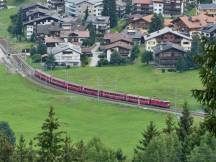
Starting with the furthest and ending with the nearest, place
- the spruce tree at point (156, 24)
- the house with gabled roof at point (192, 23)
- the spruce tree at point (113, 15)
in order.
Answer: the spruce tree at point (113, 15) → the spruce tree at point (156, 24) → the house with gabled roof at point (192, 23)

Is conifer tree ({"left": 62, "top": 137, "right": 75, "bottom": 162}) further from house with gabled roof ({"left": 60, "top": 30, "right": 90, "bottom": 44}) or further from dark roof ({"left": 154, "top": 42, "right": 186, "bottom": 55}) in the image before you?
house with gabled roof ({"left": 60, "top": 30, "right": 90, "bottom": 44})

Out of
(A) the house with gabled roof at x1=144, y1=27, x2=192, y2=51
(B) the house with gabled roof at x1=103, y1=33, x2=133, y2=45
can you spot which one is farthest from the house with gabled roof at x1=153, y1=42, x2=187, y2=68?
(B) the house with gabled roof at x1=103, y1=33, x2=133, y2=45

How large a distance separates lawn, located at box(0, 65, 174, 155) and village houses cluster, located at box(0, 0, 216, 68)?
8.16 metres

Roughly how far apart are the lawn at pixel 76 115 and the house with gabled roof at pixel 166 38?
10.6 metres

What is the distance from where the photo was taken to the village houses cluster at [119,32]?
43562 mm

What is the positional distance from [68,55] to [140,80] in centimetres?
677

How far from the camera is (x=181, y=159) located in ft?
62.6

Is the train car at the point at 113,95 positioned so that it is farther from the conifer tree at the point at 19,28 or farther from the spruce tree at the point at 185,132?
the conifer tree at the point at 19,28

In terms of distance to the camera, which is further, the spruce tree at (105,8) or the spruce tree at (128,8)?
the spruce tree at (128,8)

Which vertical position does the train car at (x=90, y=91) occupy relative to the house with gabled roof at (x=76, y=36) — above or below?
below

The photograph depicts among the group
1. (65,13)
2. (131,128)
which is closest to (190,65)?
(131,128)

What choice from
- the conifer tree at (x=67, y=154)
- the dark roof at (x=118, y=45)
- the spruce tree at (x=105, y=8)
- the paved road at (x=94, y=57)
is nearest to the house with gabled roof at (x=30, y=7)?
the spruce tree at (x=105, y=8)

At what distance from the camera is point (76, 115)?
31.3 m

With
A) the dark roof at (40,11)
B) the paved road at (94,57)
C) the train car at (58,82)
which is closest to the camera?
the train car at (58,82)
